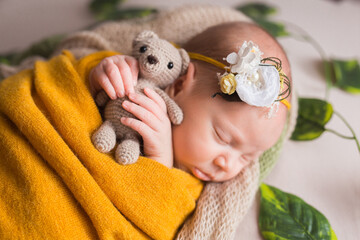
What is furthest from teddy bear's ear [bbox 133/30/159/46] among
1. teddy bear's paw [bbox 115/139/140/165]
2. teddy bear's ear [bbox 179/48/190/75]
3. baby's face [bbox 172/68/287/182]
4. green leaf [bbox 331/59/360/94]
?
green leaf [bbox 331/59/360/94]

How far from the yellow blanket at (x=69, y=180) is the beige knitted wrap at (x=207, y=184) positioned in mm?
68

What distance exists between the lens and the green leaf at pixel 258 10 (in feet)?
6.22

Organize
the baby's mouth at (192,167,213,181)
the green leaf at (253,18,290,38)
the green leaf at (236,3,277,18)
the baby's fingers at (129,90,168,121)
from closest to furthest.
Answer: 1. the baby's fingers at (129,90,168,121)
2. the baby's mouth at (192,167,213,181)
3. the green leaf at (253,18,290,38)
4. the green leaf at (236,3,277,18)

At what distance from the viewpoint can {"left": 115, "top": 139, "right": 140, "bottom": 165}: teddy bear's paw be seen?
0.92 metres

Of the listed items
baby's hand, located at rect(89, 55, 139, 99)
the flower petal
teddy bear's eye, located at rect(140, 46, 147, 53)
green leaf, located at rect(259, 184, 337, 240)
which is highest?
the flower petal

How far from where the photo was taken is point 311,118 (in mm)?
1345

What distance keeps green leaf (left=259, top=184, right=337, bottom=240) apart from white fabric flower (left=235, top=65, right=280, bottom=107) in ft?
1.29

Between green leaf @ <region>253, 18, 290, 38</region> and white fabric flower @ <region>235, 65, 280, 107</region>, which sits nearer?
white fabric flower @ <region>235, 65, 280, 107</region>

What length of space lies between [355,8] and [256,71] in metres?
1.44

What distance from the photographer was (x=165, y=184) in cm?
96

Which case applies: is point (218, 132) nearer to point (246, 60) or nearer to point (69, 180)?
point (246, 60)

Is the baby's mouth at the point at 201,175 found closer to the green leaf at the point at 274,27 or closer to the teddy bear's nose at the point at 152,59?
the teddy bear's nose at the point at 152,59

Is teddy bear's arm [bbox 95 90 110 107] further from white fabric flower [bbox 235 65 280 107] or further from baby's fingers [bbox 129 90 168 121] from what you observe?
white fabric flower [bbox 235 65 280 107]

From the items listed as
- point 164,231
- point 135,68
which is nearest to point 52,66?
point 135,68
